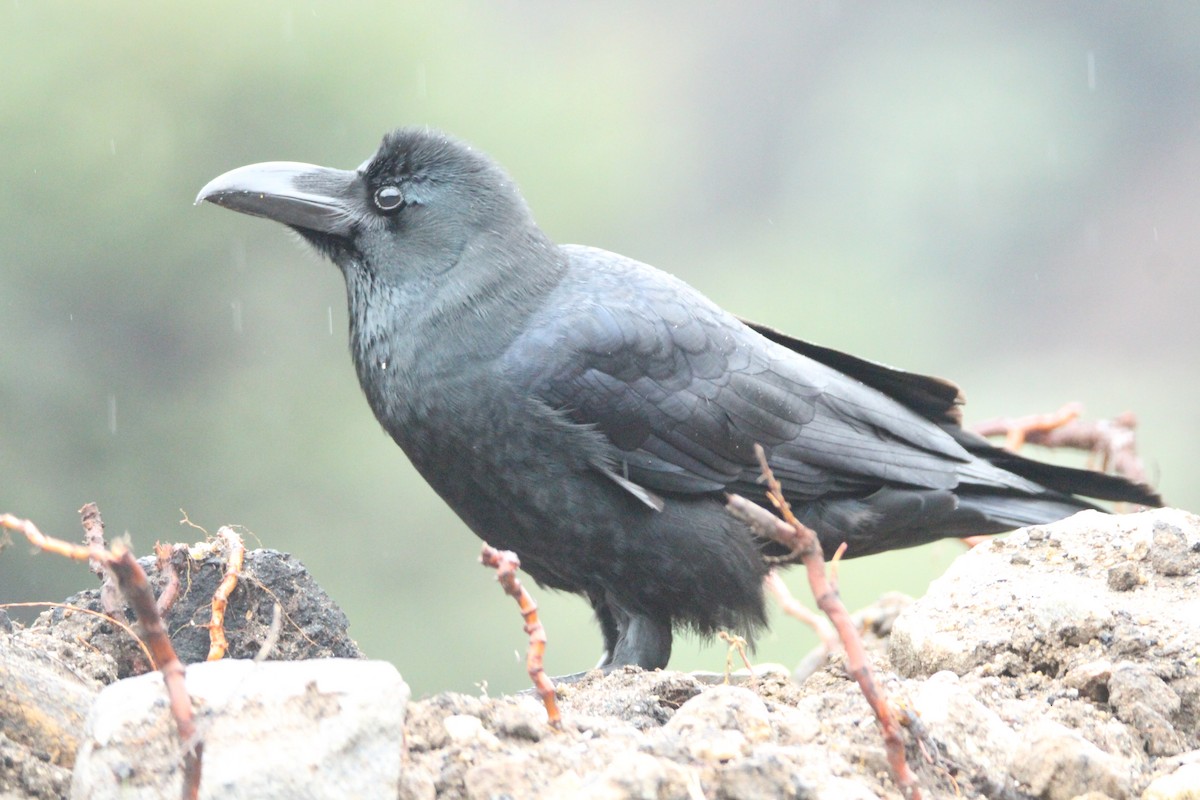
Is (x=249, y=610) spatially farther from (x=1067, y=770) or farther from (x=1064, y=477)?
(x=1064, y=477)

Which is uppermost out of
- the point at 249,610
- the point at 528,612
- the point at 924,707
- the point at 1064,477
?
the point at 1064,477

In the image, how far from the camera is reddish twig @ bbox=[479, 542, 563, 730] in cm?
182

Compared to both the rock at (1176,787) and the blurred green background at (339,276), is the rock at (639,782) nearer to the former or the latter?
the rock at (1176,787)

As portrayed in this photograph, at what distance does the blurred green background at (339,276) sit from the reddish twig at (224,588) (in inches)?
323

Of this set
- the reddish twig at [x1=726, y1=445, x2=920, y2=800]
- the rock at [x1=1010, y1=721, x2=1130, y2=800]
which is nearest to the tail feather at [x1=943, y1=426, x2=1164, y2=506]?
the rock at [x1=1010, y1=721, x2=1130, y2=800]

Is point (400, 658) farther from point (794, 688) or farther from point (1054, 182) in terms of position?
point (1054, 182)

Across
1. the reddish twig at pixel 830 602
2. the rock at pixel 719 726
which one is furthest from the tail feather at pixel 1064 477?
the reddish twig at pixel 830 602

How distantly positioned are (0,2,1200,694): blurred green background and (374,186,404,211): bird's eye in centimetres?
739

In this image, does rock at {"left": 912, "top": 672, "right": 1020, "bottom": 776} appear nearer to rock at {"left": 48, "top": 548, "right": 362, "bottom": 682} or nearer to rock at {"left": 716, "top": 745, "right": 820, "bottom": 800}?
rock at {"left": 716, "top": 745, "right": 820, "bottom": 800}

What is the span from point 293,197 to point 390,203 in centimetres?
27

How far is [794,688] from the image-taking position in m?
2.92

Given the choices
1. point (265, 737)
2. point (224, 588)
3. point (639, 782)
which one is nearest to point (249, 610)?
point (224, 588)

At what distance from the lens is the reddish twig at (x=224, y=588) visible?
254 centimetres

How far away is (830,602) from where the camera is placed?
1802 mm
